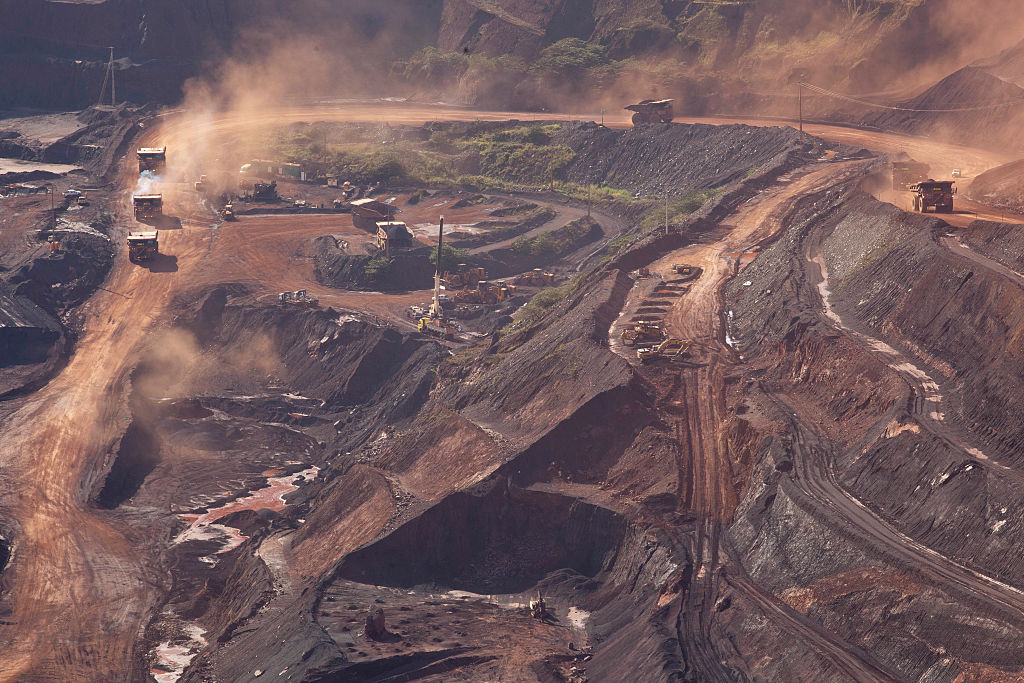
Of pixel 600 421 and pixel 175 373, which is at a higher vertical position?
pixel 600 421

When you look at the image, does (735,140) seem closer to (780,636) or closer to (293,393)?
(293,393)

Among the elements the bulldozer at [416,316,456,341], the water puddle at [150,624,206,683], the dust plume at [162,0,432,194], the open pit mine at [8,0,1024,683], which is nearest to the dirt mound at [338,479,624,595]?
the open pit mine at [8,0,1024,683]

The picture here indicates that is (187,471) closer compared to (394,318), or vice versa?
(187,471)

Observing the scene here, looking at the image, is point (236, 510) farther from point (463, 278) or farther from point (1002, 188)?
point (1002, 188)

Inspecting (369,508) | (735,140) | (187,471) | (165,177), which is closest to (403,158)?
(165,177)

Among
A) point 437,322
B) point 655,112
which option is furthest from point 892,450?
point 655,112

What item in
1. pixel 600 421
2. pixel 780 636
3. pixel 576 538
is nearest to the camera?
pixel 780 636

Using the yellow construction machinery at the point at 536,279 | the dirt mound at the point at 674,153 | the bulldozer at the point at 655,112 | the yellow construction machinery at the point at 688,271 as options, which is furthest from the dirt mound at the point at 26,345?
the bulldozer at the point at 655,112
